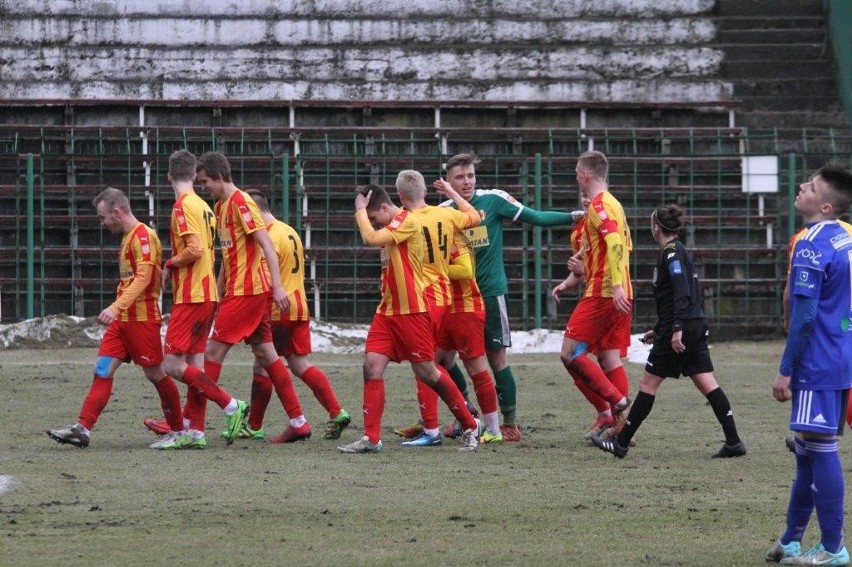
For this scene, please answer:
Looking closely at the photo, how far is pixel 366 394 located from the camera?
981cm

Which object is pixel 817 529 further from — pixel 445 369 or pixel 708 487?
pixel 445 369

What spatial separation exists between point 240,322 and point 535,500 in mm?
3339

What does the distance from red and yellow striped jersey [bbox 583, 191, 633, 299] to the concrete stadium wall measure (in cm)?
1281

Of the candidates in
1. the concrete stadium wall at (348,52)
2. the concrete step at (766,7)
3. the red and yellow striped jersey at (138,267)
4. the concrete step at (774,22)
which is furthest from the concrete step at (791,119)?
the red and yellow striped jersey at (138,267)

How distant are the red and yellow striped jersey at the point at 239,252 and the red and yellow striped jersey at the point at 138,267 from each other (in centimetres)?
51

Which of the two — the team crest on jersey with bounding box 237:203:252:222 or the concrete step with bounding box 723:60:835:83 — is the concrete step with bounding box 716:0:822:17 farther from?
the team crest on jersey with bounding box 237:203:252:222

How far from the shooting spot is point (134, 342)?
10.1 m

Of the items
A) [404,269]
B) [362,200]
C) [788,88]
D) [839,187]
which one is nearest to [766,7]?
[788,88]

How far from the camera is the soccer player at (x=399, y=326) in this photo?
9781 millimetres

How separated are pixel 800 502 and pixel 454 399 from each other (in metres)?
4.01

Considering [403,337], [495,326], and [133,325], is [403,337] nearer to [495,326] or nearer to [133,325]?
[495,326]

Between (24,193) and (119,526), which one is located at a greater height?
(24,193)

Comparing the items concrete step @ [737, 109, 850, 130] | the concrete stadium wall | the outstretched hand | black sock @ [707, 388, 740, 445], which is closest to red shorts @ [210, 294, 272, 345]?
the outstretched hand

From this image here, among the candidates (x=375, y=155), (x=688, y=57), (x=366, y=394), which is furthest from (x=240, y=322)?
(x=688, y=57)
